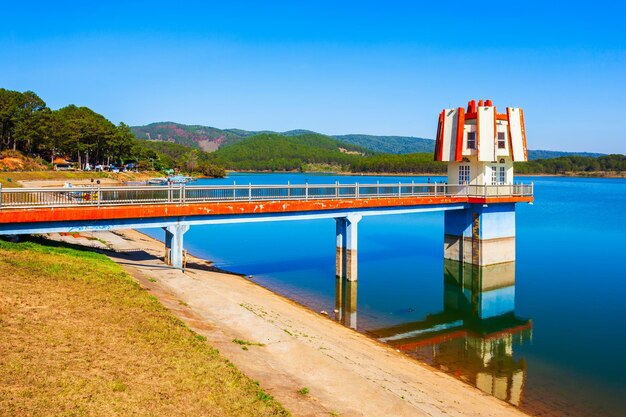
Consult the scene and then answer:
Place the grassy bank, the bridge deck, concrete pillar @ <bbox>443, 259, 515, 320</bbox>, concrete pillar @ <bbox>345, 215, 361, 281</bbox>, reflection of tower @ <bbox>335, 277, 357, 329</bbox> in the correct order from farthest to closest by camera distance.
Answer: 1. concrete pillar @ <bbox>345, 215, 361, 281</bbox>
2. concrete pillar @ <bbox>443, 259, 515, 320</bbox>
3. reflection of tower @ <bbox>335, 277, 357, 329</bbox>
4. the bridge deck
5. the grassy bank

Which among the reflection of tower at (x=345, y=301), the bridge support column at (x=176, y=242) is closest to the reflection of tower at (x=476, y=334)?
the reflection of tower at (x=345, y=301)

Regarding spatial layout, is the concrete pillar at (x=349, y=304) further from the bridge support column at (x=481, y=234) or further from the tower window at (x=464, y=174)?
the tower window at (x=464, y=174)

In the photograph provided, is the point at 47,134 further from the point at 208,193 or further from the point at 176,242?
the point at 176,242

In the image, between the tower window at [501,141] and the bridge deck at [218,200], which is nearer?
the bridge deck at [218,200]

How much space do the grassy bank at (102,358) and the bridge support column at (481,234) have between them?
25877 mm

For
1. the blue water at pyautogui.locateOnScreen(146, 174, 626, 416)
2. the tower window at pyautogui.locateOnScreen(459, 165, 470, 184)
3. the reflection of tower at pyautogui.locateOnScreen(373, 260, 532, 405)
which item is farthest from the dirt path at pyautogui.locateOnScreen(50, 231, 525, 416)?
the tower window at pyautogui.locateOnScreen(459, 165, 470, 184)

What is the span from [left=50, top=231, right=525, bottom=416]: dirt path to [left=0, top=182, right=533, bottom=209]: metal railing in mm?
3467

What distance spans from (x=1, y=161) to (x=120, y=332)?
280ft

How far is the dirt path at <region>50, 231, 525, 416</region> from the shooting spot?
12.2 metres

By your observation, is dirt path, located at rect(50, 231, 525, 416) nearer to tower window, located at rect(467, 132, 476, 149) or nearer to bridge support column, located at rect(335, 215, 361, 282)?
bridge support column, located at rect(335, 215, 361, 282)

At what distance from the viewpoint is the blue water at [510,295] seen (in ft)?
61.7

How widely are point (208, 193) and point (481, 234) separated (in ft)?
65.5

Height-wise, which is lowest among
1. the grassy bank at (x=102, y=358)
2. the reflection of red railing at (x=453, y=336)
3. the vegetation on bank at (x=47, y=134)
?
the reflection of red railing at (x=453, y=336)

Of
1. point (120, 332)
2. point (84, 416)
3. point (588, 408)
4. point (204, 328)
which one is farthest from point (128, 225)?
point (588, 408)
